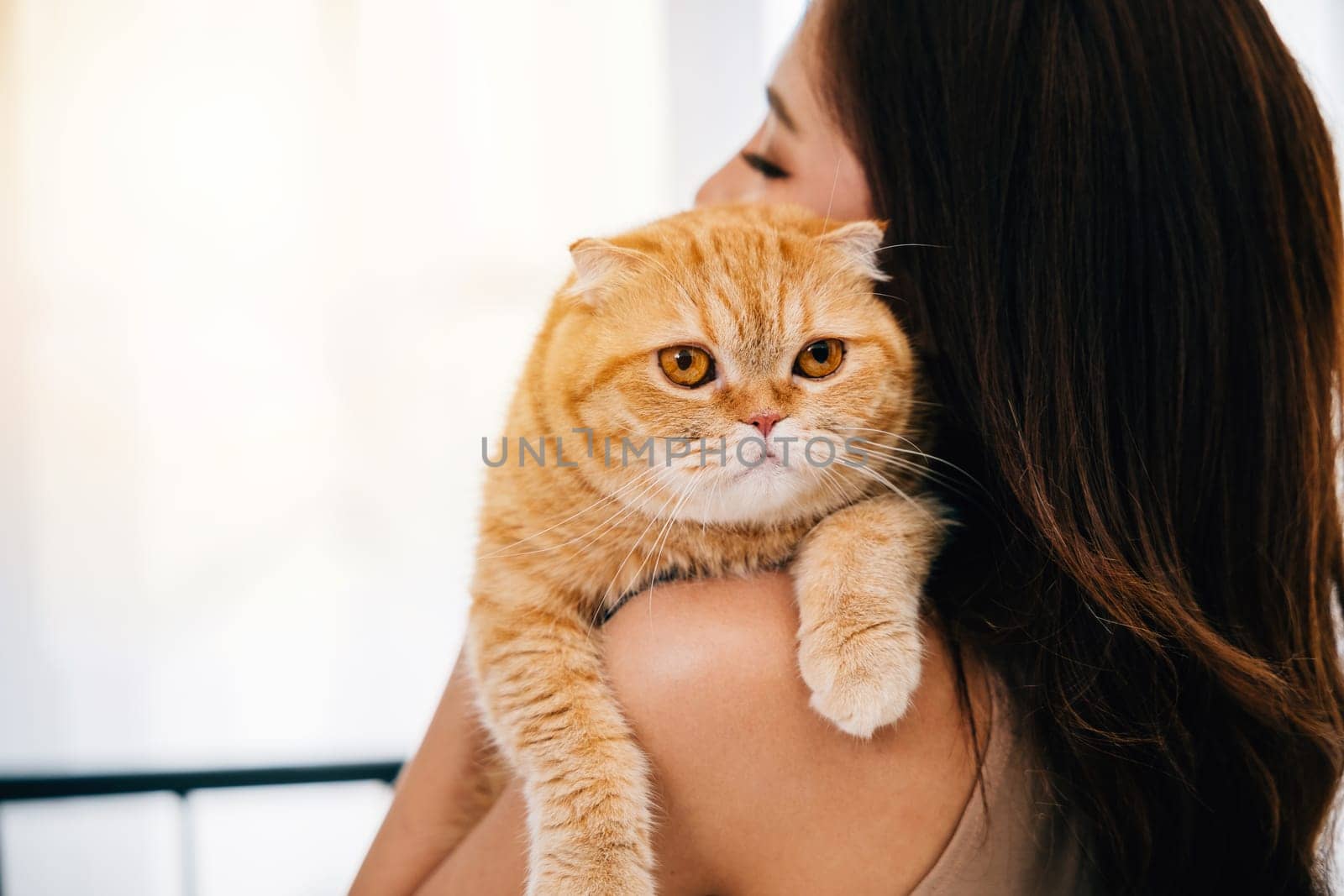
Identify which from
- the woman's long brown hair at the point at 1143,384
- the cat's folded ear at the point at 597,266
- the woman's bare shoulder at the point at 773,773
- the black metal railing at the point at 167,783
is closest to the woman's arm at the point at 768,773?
the woman's bare shoulder at the point at 773,773

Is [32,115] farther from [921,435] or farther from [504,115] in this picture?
[921,435]

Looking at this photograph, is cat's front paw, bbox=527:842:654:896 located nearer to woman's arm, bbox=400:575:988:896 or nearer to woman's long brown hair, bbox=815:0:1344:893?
woman's arm, bbox=400:575:988:896

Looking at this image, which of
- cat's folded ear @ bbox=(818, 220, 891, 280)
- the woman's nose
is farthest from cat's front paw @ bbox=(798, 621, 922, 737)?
the woman's nose

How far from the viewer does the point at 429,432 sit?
2.13 meters

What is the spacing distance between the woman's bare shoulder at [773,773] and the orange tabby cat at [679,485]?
40 millimetres

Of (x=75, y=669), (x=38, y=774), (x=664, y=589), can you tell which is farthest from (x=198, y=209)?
(x=664, y=589)

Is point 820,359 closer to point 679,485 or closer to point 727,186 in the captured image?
point 679,485

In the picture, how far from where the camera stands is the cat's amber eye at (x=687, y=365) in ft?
2.88

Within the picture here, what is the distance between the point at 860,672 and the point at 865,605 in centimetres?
8

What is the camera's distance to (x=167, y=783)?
150cm

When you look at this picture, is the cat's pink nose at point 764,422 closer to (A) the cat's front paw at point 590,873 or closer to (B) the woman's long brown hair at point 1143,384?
(B) the woman's long brown hair at point 1143,384

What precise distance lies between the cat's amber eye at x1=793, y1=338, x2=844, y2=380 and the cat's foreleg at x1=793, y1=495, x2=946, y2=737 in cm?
15

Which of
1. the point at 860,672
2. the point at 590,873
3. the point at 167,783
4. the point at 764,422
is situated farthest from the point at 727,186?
the point at 167,783

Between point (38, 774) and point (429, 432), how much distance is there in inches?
41.3
